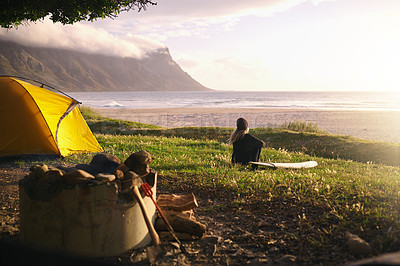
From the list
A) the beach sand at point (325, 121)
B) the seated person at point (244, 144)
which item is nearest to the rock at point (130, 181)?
the seated person at point (244, 144)

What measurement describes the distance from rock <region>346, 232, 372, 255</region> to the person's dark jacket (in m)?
5.94

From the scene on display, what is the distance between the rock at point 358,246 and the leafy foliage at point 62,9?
9.66 m

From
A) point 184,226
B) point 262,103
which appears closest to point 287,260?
point 184,226

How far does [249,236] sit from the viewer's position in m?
5.66

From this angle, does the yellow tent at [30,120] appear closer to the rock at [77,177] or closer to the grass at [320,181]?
the grass at [320,181]

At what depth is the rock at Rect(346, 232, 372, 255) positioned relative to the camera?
4.58 metres

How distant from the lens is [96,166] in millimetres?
5723

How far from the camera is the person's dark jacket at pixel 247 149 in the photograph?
34.8 feet

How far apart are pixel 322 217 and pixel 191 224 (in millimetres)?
2531

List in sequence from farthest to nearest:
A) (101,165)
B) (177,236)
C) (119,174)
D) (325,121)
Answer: (325,121) → (101,165) → (177,236) → (119,174)

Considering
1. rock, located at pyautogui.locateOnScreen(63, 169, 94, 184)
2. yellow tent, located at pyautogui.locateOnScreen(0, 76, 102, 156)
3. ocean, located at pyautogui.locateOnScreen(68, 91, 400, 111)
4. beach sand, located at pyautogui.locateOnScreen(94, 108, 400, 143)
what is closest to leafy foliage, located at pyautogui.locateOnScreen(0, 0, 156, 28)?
yellow tent, located at pyautogui.locateOnScreen(0, 76, 102, 156)

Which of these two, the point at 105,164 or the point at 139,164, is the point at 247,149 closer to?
the point at 139,164

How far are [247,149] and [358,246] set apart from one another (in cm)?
634

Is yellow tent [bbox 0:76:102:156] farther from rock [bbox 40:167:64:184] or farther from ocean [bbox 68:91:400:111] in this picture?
ocean [bbox 68:91:400:111]
